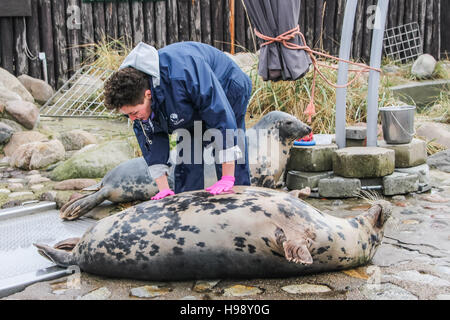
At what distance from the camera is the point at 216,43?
888 cm

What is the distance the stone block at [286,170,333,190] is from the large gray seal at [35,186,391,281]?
168 centimetres

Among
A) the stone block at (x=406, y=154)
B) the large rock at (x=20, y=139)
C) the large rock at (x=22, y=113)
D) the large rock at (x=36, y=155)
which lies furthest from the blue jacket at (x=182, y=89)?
the large rock at (x=22, y=113)

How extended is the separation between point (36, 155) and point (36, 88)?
3.16 m

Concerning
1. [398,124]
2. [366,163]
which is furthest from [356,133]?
[366,163]

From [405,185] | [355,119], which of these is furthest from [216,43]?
[405,185]

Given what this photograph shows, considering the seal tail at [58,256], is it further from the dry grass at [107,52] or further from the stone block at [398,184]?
the dry grass at [107,52]

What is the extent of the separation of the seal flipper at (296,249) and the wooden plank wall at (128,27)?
6.19 meters

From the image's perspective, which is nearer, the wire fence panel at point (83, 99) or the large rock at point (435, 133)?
the large rock at point (435, 133)

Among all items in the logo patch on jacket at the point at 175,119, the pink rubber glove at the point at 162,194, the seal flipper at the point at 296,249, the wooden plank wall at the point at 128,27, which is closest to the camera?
the seal flipper at the point at 296,249

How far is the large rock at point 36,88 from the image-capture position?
815 centimetres

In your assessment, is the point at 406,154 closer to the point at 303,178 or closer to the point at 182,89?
the point at 303,178

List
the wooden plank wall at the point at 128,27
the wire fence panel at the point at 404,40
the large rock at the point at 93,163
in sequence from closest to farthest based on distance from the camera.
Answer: the large rock at the point at 93,163, the wooden plank wall at the point at 128,27, the wire fence panel at the point at 404,40

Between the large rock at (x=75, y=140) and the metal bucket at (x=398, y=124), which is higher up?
the metal bucket at (x=398, y=124)

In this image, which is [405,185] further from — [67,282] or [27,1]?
[27,1]
